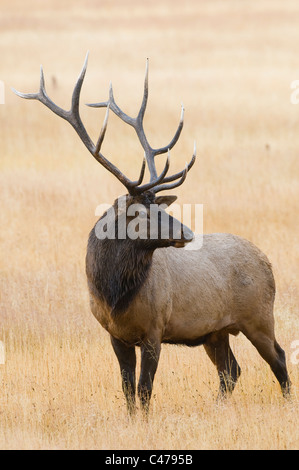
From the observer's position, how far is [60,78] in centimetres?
2617

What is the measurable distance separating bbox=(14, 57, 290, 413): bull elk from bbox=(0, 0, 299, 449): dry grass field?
349 millimetres

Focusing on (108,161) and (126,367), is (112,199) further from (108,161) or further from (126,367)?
(126,367)

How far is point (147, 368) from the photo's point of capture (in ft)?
20.3

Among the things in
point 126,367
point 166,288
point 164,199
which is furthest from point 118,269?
point 126,367

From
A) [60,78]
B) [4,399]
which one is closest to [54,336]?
[4,399]

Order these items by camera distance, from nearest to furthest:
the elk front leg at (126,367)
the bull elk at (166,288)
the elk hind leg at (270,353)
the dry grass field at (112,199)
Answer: the dry grass field at (112,199), the bull elk at (166,288), the elk front leg at (126,367), the elk hind leg at (270,353)

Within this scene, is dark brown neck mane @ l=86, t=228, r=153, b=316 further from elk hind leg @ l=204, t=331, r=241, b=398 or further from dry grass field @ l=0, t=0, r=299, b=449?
elk hind leg @ l=204, t=331, r=241, b=398

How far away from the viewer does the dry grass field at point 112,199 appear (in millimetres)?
6078

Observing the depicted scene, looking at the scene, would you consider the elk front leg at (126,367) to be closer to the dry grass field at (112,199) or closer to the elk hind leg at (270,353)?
the dry grass field at (112,199)

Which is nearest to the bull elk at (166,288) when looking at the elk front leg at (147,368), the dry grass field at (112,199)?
the elk front leg at (147,368)

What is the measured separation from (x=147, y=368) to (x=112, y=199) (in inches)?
279

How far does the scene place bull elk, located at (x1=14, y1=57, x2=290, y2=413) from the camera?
20.3 ft

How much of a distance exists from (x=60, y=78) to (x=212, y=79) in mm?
4638

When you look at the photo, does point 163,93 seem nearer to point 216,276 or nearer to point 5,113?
point 5,113
